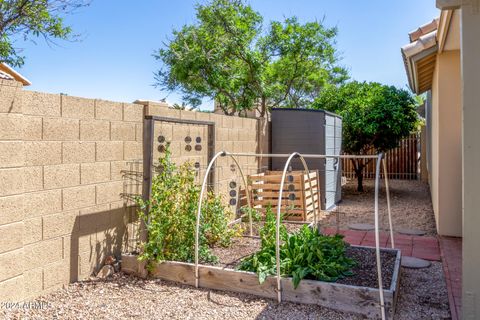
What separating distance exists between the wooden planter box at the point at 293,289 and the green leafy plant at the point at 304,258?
0.10 metres

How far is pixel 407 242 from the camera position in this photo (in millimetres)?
5512

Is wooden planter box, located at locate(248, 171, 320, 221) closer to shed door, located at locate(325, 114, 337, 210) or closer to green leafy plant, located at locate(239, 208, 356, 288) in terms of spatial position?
shed door, located at locate(325, 114, 337, 210)

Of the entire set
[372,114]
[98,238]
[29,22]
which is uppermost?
[29,22]

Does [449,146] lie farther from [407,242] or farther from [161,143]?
[161,143]

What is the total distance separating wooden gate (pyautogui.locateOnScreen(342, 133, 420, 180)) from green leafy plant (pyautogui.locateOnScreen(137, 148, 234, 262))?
979cm

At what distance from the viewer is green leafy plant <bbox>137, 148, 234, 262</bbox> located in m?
4.06

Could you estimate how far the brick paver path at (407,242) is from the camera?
4938 millimetres

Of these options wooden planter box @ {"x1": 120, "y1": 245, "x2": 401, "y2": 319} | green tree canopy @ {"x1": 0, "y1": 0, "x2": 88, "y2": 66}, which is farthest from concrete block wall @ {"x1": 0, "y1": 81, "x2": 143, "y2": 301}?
green tree canopy @ {"x1": 0, "y1": 0, "x2": 88, "y2": 66}

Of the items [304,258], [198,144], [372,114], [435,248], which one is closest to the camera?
[304,258]

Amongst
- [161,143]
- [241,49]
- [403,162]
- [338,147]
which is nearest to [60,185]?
[161,143]

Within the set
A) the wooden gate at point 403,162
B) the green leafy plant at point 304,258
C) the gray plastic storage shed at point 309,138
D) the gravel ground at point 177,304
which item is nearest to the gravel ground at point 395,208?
the gray plastic storage shed at point 309,138

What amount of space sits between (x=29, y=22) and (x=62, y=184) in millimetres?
8964

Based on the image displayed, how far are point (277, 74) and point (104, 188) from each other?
413 inches

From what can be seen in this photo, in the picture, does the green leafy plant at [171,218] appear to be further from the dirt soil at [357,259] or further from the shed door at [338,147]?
the shed door at [338,147]
